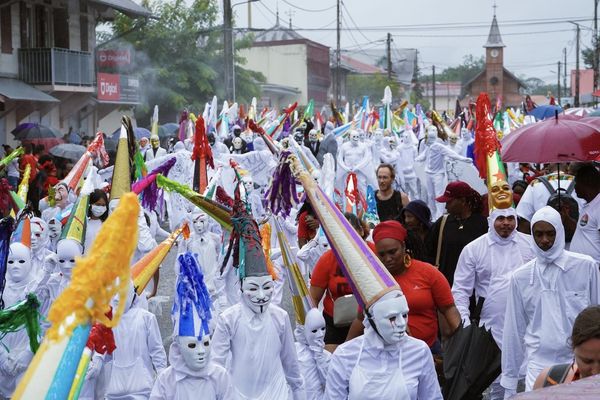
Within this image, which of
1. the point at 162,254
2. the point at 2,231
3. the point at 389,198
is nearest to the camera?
the point at 162,254

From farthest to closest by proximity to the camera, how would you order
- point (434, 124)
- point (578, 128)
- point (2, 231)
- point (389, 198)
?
point (434, 124), point (389, 198), point (578, 128), point (2, 231)

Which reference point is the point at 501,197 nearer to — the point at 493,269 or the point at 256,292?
the point at 493,269

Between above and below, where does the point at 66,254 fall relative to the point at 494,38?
below

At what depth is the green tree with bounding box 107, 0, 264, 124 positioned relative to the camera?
42969mm

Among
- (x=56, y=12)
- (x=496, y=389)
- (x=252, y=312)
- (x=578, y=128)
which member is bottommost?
(x=496, y=389)

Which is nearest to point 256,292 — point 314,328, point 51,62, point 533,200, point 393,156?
point 314,328

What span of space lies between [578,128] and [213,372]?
4787 millimetres

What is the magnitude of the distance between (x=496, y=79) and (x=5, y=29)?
9336 cm

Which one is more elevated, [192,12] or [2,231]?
[192,12]

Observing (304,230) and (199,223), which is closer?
(304,230)

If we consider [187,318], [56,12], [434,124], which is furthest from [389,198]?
[56,12]

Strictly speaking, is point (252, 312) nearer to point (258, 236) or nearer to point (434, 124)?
point (258, 236)

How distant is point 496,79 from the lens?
390ft

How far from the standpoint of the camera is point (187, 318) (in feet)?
20.5
